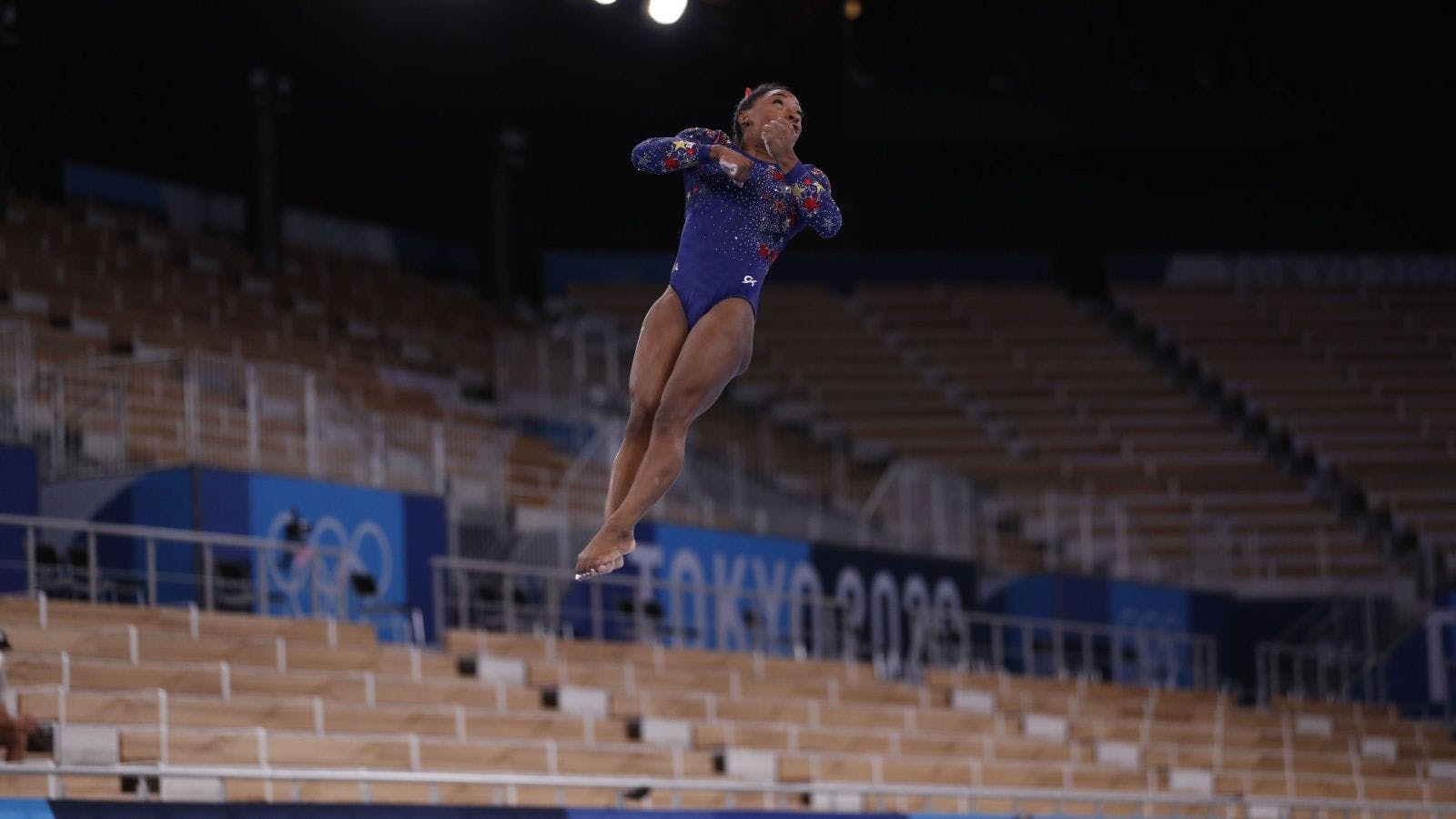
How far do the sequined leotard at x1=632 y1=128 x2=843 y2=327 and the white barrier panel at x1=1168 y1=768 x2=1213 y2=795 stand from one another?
9.79m

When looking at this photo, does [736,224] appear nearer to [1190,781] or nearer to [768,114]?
[768,114]

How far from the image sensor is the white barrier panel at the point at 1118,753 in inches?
620

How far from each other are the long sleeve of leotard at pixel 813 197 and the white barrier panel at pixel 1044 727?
394 inches

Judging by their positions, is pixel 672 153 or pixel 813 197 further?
pixel 813 197

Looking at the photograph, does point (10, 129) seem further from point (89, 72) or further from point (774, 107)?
point (774, 107)

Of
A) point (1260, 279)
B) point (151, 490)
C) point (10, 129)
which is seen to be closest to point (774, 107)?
point (151, 490)

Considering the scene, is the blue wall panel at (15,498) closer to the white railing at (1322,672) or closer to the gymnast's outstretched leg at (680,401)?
the gymnast's outstretched leg at (680,401)

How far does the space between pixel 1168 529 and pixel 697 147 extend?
56.6ft

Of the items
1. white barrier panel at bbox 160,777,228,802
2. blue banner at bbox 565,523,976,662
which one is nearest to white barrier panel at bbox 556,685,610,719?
blue banner at bbox 565,523,976,662

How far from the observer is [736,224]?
21.7ft

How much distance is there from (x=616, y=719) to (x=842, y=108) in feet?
40.5

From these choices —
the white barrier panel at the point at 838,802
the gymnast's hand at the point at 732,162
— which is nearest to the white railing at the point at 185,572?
the white barrier panel at the point at 838,802

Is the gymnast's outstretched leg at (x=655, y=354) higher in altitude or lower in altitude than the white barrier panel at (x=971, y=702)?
higher

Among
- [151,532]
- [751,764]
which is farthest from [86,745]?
[751,764]
